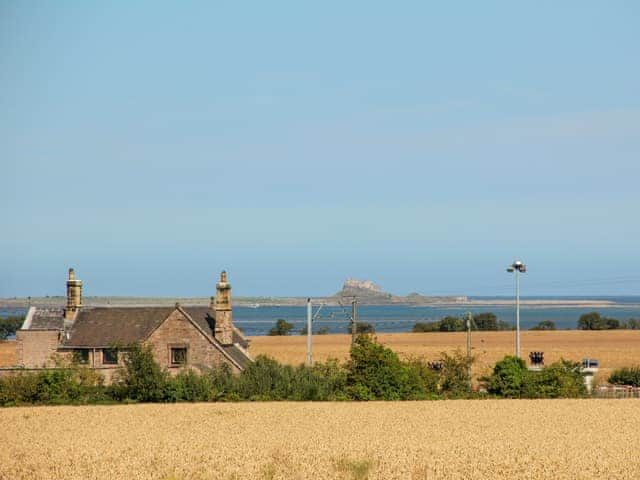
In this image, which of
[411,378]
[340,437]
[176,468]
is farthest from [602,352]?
[176,468]

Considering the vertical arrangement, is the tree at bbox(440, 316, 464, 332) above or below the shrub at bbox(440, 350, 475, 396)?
above

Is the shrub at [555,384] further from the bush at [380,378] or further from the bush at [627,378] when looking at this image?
the bush at [627,378]

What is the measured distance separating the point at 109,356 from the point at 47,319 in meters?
5.25

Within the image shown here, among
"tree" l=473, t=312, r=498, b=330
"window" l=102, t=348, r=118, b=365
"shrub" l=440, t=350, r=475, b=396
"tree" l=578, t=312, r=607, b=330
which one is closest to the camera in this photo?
"shrub" l=440, t=350, r=475, b=396

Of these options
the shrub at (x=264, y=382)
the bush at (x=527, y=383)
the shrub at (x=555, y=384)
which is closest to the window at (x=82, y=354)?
the shrub at (x=264, y=382)

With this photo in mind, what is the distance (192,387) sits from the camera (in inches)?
2258

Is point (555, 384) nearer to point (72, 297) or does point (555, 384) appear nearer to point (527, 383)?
point (527, 383)

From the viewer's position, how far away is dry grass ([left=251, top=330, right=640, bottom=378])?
330ft

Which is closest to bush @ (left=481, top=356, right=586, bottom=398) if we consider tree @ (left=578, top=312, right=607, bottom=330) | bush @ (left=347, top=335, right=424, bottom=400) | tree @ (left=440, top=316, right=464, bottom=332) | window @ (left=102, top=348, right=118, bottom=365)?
bush @ (left=347, top=335, right=424, bottom=400)

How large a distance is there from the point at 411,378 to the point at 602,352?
183ft

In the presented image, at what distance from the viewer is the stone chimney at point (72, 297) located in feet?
214

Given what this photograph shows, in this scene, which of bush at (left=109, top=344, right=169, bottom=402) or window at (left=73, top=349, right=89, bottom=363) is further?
window at (left=73, top=349, right=89, bottom=363)

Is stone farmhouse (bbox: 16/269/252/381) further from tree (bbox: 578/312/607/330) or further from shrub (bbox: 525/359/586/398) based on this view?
tree (bbox: 578/312/607/330)

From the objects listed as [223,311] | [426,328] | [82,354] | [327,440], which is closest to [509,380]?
[223,311]
